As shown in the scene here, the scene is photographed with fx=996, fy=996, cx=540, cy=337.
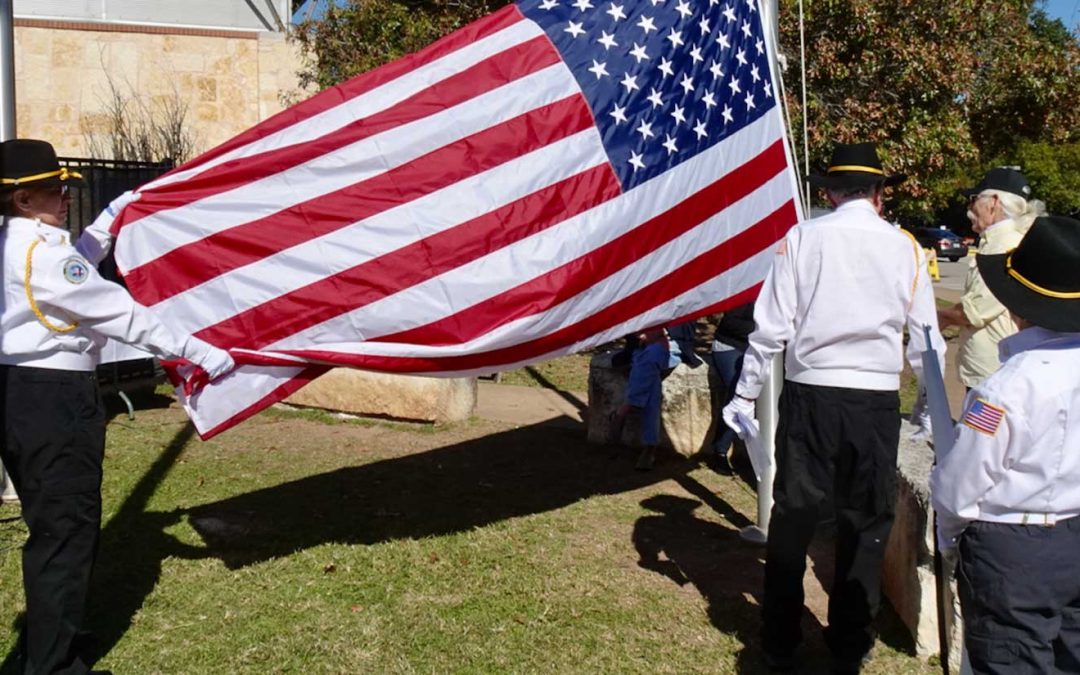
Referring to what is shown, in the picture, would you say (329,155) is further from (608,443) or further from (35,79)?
(35,79)

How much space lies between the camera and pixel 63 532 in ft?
12.9

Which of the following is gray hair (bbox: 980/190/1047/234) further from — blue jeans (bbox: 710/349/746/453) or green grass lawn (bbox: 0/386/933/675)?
blue jeans (bbox: 710/349/746/453)

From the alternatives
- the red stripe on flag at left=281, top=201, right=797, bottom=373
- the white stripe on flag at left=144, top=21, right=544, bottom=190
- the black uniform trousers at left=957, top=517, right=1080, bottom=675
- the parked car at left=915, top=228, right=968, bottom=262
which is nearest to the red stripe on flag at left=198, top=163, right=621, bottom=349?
the red stripe on flag at left=281, top=201, right=797, bottom=373

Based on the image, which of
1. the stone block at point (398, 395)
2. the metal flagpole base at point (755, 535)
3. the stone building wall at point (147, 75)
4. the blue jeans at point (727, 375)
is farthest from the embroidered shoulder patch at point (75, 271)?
the stone building wall at point (147, 75)

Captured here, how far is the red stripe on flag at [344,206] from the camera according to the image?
461cm

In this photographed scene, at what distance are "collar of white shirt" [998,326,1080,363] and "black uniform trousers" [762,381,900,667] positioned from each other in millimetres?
1308

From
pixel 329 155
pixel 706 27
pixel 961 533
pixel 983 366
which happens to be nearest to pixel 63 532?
pixel 329 155

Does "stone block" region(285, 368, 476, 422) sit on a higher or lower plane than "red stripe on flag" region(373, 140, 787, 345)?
lower

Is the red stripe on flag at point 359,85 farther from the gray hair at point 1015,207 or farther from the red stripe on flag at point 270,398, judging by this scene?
the gray hair at point 1015,207

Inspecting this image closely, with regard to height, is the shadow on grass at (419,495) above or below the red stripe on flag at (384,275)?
below

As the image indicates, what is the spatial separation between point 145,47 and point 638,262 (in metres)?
12.6

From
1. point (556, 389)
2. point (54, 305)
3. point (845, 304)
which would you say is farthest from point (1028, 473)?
point (556, 389)

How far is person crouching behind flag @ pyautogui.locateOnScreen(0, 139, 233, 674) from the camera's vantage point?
3832mm

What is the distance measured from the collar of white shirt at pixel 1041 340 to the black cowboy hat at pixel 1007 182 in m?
2.65
